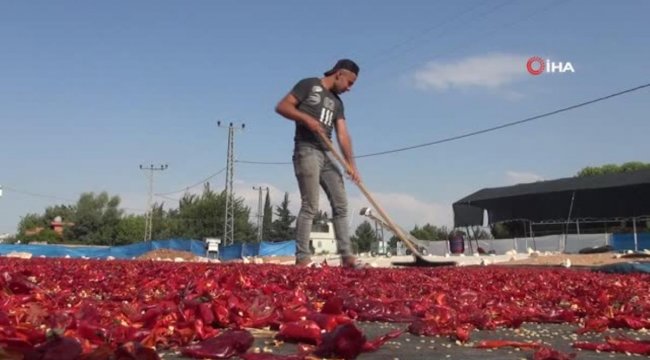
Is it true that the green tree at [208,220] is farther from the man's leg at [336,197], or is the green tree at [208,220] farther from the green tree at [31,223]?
the man's leg at [336,197]

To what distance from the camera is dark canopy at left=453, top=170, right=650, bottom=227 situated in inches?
1684

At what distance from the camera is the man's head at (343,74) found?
27.1ft

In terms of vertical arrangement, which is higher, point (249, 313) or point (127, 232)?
point (127, 232)

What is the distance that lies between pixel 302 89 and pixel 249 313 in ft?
18.3

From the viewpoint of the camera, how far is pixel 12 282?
346 cm

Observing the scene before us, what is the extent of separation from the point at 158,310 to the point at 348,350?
0.76m

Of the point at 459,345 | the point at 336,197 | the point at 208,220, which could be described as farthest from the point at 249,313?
the point at 208,220

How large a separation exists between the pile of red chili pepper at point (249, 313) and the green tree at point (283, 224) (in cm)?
10677

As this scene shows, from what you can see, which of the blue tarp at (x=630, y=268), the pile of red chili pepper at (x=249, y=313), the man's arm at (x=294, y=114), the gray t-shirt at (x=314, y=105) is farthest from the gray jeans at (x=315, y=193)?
the blue tarp at (x=630, y=268)

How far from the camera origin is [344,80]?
830 cm

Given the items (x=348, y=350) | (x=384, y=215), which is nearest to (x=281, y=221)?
(x=384, y=215)

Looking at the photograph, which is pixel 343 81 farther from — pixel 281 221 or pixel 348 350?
pixel 281 221

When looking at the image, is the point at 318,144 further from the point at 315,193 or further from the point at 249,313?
the point at 249,313

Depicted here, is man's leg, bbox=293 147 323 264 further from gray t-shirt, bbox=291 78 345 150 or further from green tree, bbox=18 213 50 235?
green tree, bbox=18 213 50 235
